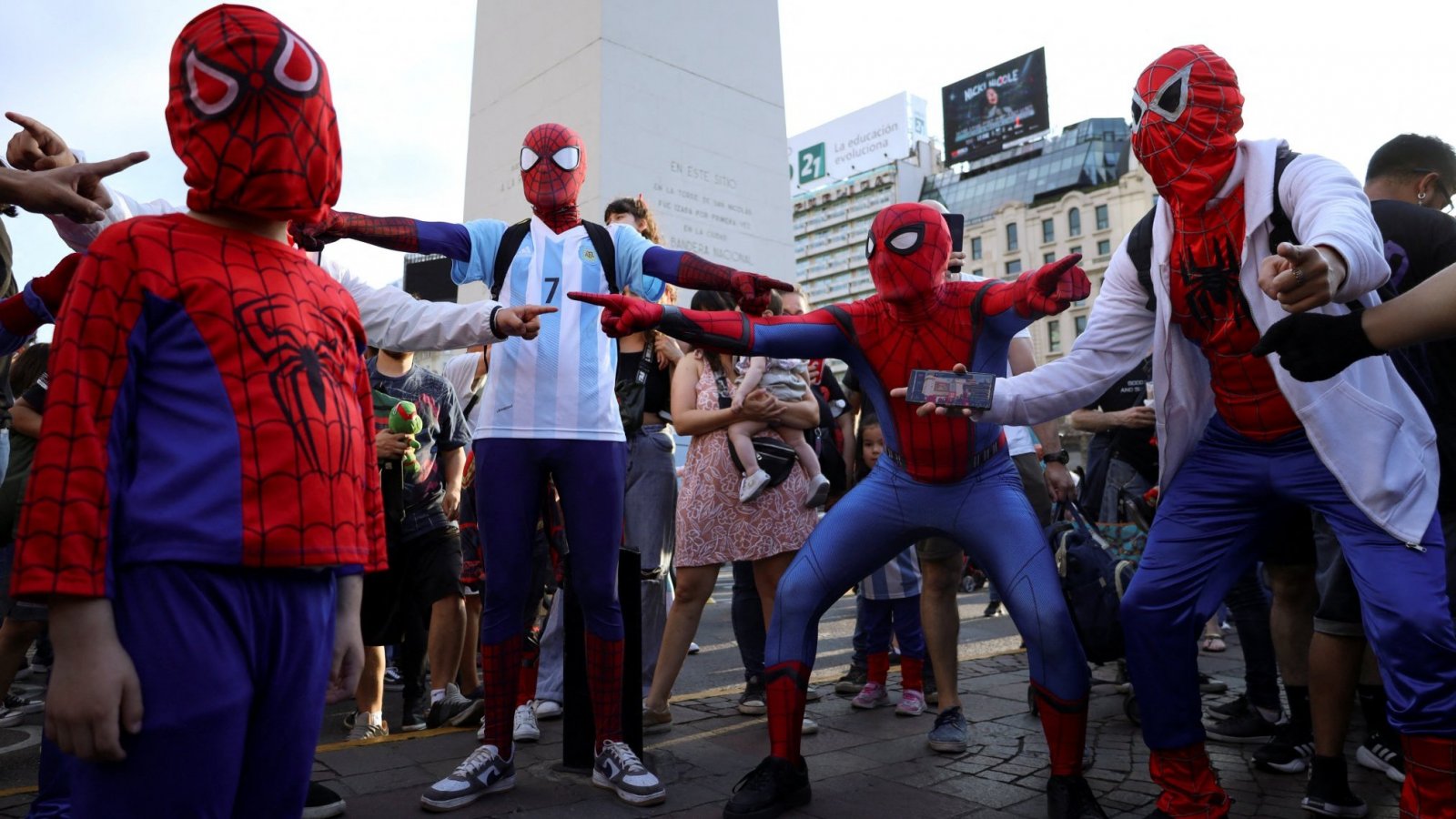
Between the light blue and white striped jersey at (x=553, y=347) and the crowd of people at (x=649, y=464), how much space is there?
0.6 inches

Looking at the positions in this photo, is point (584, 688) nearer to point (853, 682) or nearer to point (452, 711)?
point (452, 711)

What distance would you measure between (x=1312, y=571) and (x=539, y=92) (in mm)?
11566

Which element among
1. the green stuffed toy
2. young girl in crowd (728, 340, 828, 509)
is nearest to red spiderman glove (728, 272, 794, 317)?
young girl in crowd (728, 340, 828, 509)

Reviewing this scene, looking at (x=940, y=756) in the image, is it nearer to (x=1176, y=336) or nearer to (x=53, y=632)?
(x=1176, y=336)

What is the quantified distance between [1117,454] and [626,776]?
11.5 feet

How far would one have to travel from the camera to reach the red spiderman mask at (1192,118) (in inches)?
122

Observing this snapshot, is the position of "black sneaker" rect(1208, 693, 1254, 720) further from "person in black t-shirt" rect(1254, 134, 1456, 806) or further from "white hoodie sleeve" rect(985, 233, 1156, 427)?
"white hoodie sleeve" rect(985, 233, 1156, 427)

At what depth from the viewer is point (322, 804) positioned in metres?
3.18

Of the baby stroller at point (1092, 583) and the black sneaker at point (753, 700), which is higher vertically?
the baby stroller at point (1092, 583)

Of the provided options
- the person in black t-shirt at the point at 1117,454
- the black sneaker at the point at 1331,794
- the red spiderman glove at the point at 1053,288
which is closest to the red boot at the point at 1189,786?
the black sneaker at the point at 1331,794

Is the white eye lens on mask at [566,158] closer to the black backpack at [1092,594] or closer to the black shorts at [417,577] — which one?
the black shorts at [417,577]

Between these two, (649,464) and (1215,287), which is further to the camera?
(649,464)

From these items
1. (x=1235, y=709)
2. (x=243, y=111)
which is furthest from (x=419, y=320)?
(x=1235, y=709)

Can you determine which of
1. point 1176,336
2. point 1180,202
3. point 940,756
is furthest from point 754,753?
point 1180,202
